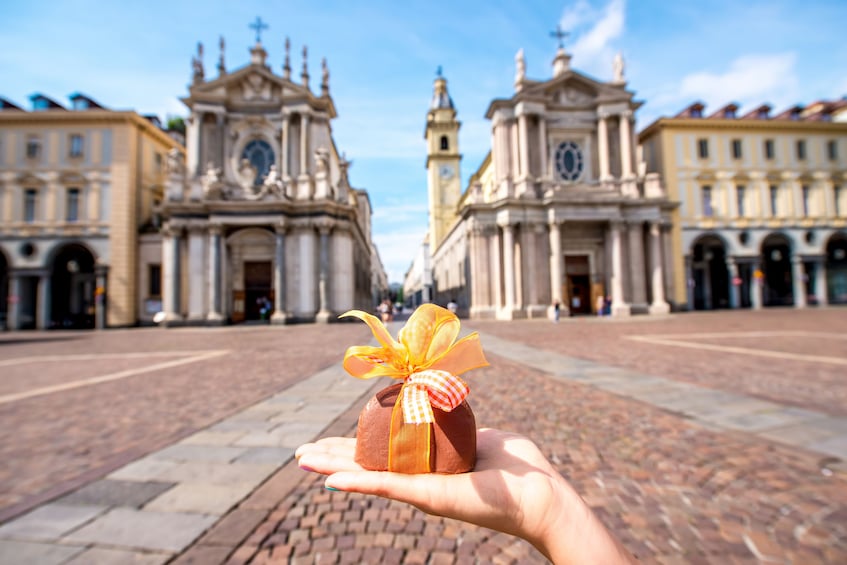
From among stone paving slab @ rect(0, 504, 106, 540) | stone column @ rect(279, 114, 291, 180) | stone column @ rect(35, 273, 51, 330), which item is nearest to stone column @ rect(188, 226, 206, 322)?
stone column @ rect(279, 114, 291, 180)

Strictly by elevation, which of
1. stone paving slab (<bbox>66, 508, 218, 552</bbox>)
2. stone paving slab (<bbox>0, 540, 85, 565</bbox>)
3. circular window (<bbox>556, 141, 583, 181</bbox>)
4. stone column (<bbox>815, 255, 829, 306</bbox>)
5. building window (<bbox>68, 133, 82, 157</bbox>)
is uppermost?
building window (<bbox>68, 133, 82, 157</bbox>)

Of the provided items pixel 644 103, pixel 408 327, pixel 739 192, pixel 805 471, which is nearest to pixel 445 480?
pixel 408 327

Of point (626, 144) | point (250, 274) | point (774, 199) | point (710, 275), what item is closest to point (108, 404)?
point (250, 274)

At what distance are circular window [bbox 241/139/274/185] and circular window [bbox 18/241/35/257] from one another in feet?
54.1

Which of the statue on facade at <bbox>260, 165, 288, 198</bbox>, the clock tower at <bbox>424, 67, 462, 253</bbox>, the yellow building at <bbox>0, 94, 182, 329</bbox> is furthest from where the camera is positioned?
the clock tower at <bbox>424, 67, 462, 253</bbox>

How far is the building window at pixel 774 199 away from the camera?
34.9 meters

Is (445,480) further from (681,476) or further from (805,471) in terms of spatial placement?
(805,471)

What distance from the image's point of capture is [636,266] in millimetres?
29688

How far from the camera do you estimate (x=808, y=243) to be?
34.6m

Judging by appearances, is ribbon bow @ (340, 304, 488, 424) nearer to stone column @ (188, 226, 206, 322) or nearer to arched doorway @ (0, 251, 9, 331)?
stone column @ (188, 226, 206, 322)

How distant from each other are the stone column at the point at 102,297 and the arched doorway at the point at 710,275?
46288 mm

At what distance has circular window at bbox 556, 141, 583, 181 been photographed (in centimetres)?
3219

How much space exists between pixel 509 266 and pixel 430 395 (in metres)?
27.6

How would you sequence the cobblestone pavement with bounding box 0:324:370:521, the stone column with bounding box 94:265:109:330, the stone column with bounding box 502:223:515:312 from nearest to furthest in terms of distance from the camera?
the cobblestone pavement with bounding box 0:324:370:521 → the stone column with bounding box 502:223:515:312 → the stone column with bounding box 94:265:109:330
